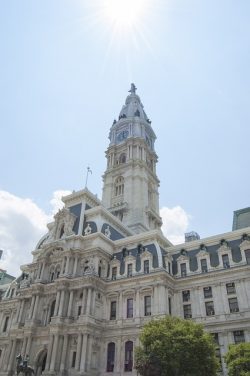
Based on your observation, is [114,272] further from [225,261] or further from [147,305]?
[225,261]

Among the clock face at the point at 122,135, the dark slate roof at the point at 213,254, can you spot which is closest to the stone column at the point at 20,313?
the dark slate roof at the point at 213,254

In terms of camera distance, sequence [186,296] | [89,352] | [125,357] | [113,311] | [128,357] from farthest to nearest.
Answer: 1. [113,311]
2. [186,296]
3. [125,357]
4. [128,357]
5. [89,352]

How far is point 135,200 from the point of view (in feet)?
239

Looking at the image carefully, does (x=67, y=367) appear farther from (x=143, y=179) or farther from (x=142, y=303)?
(x=143, y=179)

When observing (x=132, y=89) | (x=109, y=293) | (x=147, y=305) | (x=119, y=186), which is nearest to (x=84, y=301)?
(x=109, y=293)

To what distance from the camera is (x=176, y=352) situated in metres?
27.5

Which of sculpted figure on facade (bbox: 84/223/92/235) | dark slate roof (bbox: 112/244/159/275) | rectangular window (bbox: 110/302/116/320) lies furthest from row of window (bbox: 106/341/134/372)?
sculpted figure on facade (bbox: 84/223/92/235)

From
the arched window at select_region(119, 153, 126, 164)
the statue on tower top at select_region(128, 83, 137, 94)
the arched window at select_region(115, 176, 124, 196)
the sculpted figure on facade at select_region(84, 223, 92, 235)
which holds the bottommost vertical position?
the sculpted figure on facade at select_region(84, 223, 92, 235)

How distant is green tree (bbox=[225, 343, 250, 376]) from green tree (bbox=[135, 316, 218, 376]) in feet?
5.62

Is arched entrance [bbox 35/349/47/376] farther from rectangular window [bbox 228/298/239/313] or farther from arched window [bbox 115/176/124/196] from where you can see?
arched window [bbox 115/176/124/196]

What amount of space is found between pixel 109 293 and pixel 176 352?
2063 centimetres

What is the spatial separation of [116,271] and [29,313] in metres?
14.9

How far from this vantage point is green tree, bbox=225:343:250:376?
25.9 m

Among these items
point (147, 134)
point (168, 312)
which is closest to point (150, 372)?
point (168, 312)
